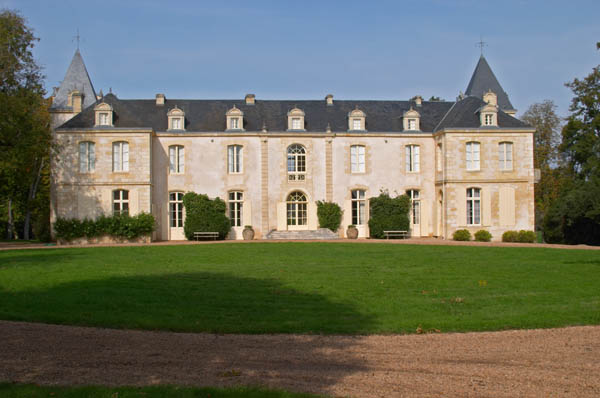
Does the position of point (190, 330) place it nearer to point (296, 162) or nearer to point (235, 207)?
point (235, 207)

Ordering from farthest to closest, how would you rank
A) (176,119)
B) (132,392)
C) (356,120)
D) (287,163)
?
(356,120)
(287,163)
(176,119)
(132,392)

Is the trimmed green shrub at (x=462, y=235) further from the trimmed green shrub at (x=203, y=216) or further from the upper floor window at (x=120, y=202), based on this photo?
the upper floor window at (x=120, y=202)

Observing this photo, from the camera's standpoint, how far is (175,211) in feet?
100

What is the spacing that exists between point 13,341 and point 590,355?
22.3 ft

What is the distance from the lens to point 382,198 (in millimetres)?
30516

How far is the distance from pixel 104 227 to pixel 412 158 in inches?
633

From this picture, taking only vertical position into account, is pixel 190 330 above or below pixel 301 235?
below

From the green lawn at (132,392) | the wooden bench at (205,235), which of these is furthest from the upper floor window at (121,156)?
the green lawn at (132,392)

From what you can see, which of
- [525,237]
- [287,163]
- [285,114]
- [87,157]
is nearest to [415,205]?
[525,237]

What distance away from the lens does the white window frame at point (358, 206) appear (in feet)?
103

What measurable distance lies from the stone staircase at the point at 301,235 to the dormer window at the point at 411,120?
7170 millimetres

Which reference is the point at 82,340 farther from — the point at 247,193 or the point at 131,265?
the point at 247,193

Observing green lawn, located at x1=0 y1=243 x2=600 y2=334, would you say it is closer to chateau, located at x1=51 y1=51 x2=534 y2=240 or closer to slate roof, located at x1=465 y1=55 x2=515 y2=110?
chateau, located at x1=51 y1=51 x2=534 y2=240

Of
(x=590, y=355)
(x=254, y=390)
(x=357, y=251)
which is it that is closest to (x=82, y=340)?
(x=254, y=390)
